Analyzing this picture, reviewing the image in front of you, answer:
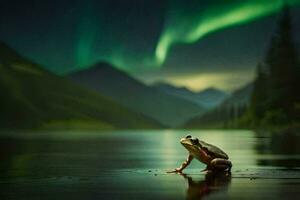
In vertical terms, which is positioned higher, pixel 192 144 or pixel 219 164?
pixel 192 144

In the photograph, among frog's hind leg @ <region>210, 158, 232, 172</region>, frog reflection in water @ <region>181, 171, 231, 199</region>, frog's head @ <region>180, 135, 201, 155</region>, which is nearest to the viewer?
frog reflection in water @ <region>181, 171, 231, 199</region>

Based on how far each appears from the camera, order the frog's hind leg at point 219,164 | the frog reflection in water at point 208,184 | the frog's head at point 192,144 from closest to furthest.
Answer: the frog reflection in water at point 208,184 < the frog's head at point 192,144 < the frog's hind leg at point 219,164

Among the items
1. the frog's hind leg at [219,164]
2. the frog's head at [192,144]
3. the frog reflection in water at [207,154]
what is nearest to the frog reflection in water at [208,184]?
the frog's hind leg at [219,164]

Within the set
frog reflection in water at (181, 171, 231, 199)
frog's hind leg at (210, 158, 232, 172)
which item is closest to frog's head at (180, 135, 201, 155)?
frog's hind leg at (210, 158, 232, 172)

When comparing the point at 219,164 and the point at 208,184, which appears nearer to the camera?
the point at 208,184

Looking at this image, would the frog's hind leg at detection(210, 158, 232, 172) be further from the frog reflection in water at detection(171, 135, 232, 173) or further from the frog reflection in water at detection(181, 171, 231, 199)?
the frog reflection in water at detection(181, 171, 231, 199)

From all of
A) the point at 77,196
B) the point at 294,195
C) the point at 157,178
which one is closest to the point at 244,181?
the point at 157,178

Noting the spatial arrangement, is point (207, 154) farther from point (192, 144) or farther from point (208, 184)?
point (208, 184)

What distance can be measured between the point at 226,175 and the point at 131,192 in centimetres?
813

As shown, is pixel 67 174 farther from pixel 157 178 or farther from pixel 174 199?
pixel 174 199

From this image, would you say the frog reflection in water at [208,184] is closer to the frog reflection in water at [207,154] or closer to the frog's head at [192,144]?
the frog reflection in water at [207,154]

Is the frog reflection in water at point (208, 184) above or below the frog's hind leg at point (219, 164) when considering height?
below

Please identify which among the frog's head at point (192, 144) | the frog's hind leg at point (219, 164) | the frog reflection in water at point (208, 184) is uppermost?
the frog's head at point (192, 144)

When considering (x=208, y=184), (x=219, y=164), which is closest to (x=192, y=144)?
(x=219, y=164)
